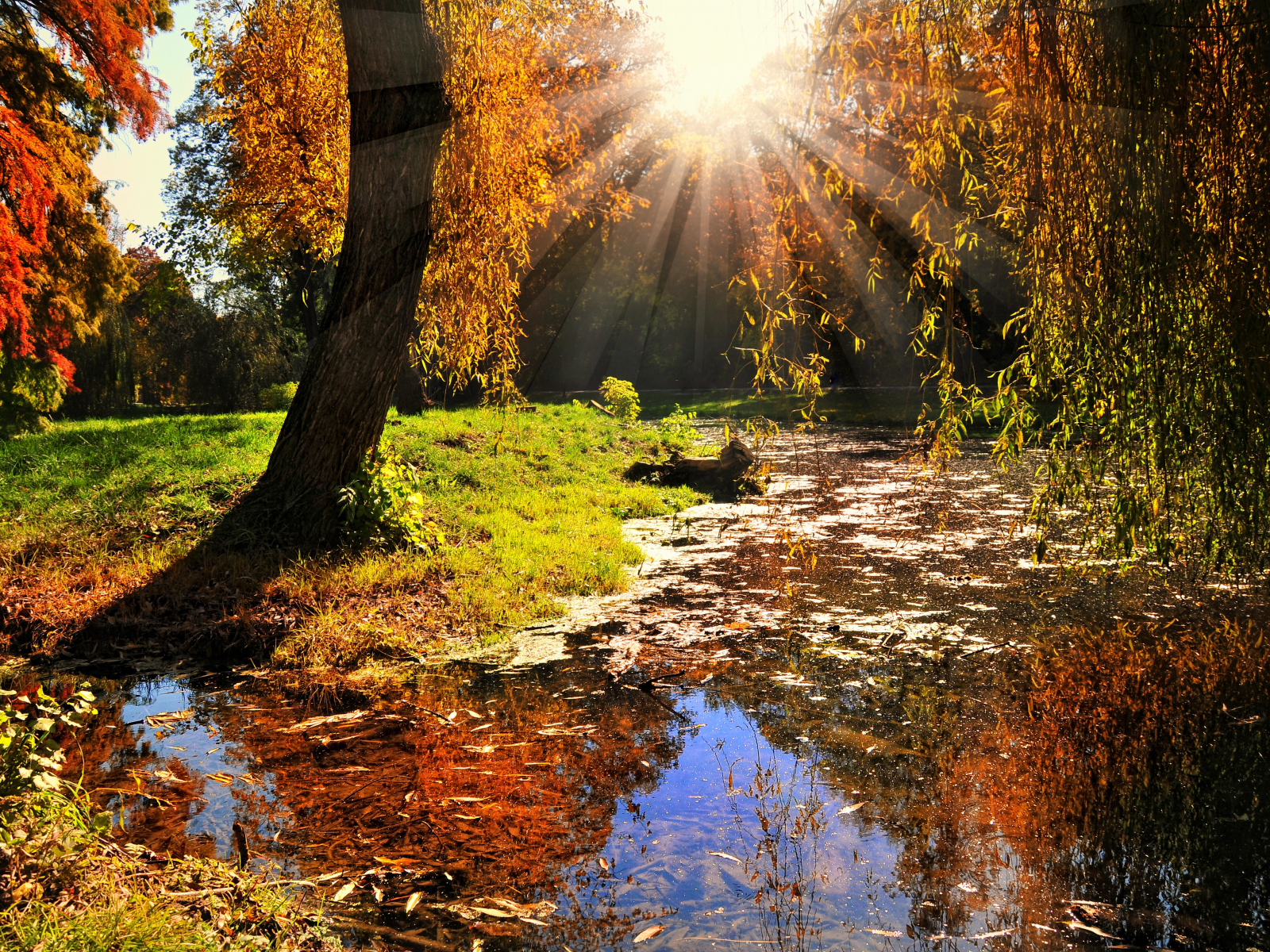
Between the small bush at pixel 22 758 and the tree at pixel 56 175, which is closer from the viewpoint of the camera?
the small bush at pixel 22 758

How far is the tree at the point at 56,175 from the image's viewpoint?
11703mm

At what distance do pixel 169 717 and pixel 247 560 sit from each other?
7.07ft

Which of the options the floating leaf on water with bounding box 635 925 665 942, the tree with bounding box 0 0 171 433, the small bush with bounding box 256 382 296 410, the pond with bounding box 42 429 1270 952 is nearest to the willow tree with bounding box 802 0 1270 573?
the pond with bounding box 42 429 1270 952

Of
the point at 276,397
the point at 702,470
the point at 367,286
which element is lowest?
the point at 702,470

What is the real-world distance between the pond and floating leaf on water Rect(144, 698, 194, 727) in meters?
0.03

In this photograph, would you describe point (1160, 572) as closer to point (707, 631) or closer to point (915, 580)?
point (915, 580)

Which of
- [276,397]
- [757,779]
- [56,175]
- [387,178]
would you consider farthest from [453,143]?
[276,397]

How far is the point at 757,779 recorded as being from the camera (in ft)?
13.2

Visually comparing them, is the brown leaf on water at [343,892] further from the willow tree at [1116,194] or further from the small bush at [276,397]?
the small bush at [276,397]

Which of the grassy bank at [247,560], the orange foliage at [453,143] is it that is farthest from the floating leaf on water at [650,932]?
the orange foliage at [453,143]

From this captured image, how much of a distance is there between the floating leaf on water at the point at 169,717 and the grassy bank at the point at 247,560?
2.78 ft

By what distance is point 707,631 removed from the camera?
6422mm

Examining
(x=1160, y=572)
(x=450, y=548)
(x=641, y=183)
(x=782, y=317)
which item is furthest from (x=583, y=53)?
(x=782, y=317)

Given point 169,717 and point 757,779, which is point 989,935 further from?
point 169,717
